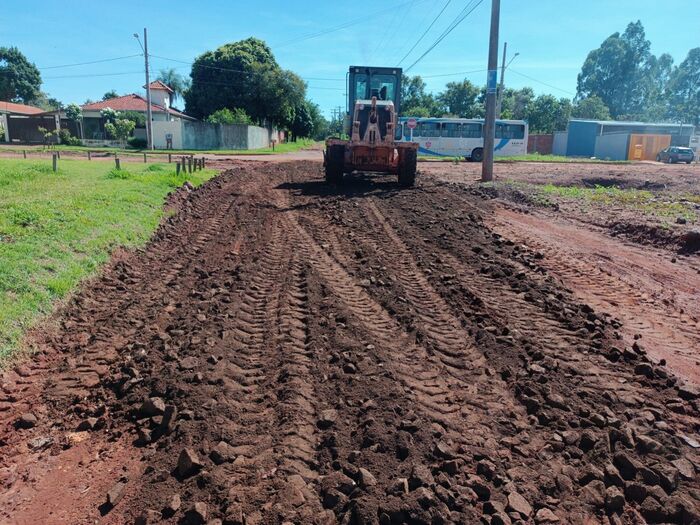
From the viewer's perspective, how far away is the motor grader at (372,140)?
55.0 feet

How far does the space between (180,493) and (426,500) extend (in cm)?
141

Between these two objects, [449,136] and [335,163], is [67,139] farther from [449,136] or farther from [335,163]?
[335,163]

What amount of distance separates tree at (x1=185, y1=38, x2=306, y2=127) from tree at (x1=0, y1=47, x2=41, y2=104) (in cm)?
3762

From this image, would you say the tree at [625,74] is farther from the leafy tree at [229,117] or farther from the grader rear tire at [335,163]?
the grader rear tire at [335,163]

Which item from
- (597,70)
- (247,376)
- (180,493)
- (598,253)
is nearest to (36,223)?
(247,376)

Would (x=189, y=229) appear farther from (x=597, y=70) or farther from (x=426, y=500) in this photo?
(x=597, y=70)

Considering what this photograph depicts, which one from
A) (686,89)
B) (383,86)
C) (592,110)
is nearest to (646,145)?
(592,110)

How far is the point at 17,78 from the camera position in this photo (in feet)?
258

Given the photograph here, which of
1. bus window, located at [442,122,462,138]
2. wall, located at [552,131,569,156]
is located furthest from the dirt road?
Result: wall, located at [552,131,569,156]

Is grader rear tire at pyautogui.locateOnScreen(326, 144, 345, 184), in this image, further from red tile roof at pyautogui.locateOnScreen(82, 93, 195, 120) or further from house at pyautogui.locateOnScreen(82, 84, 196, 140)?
red tile roof at pyautogui.locateOnScreen(82, 93, 195, 120)

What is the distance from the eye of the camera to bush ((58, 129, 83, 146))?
162 ft

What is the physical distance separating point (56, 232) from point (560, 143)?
58493mm

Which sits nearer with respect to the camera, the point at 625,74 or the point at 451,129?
the point at 451,129

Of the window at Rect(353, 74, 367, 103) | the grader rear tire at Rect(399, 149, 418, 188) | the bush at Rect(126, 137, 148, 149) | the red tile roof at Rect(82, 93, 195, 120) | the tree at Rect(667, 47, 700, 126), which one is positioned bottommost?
the grader rear tire at Rect(399, 149, 418, 188)
